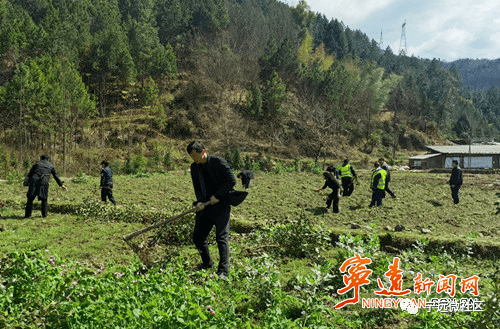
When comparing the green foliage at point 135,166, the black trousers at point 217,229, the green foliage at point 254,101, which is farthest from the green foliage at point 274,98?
the black trousers at point 217,229

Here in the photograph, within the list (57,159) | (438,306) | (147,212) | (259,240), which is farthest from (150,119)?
(438,306)

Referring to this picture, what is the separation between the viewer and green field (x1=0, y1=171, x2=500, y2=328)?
9.34ft

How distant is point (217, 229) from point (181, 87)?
4977 cm

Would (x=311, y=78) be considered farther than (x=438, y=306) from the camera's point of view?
Yes

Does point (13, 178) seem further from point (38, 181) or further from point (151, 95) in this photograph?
point (151, 95)

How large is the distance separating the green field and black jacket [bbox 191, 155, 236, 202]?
99 cm

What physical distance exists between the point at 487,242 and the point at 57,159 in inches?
1314

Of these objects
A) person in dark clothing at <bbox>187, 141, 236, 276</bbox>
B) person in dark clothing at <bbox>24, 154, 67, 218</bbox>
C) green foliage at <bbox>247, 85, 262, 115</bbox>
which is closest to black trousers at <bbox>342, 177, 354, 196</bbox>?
person in dark clothing at <bbox>187, 141, 236, 276</bbox>

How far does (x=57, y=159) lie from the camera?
30891mm

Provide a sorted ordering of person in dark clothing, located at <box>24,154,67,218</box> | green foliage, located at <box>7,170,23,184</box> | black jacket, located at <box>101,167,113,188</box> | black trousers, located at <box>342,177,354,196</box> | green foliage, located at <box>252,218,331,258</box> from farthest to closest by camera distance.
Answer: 1. green foliage, located at <box>7,170,23,184</box>
2. black trousers, located at <box>342,177,354,196</box>
3. black jacket, located at <box>101,167,113,188</box>
4. person in dark clothing, located at <box>24,154,67,218</box>
5. green foliage, located at <box>252,218,331,258</box>

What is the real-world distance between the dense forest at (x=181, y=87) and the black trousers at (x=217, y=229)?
2472 cm

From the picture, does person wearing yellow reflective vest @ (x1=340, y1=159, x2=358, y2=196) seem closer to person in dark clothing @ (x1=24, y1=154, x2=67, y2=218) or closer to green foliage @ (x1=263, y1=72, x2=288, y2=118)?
person in dark clothing @ (x1=24, y1=154, x2=67, y2=218)

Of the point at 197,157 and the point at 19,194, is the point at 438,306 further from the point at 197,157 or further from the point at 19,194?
the point at 19,194

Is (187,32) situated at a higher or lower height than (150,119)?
higher
